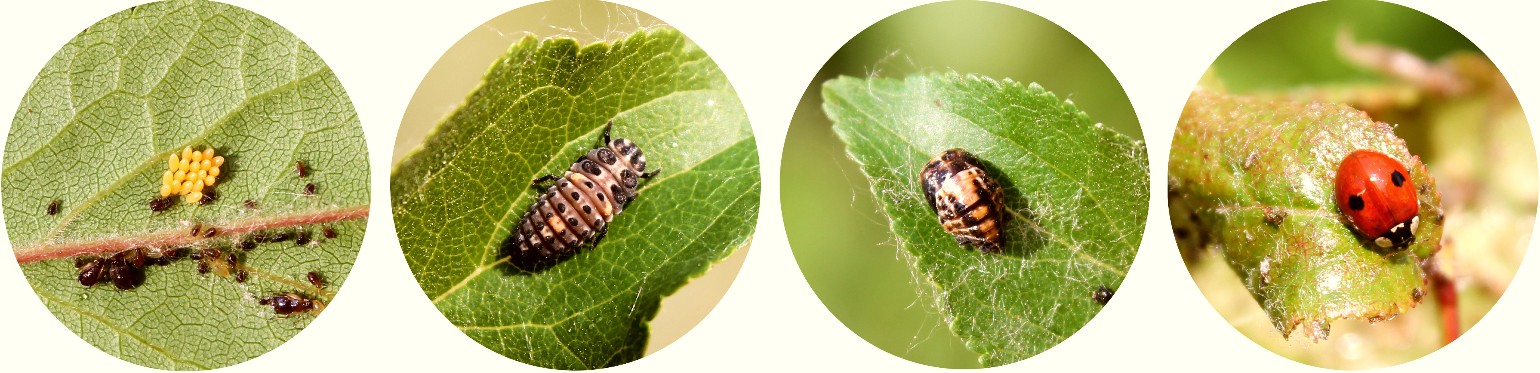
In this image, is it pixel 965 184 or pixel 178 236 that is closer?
pixel 965 184

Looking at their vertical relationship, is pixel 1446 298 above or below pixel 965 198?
below

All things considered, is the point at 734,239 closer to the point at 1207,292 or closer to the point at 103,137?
the point at 1207,292

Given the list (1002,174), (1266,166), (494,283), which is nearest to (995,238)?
(1002,174)

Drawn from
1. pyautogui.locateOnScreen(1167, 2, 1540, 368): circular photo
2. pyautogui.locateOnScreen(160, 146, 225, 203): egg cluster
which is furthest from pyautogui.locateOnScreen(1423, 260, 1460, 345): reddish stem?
pyautogui.locateOnScreen(160, 146, 225, 203): egg cluster

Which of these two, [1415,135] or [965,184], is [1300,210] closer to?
[1415,135]

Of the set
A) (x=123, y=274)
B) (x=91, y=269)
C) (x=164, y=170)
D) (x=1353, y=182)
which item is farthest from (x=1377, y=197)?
(x=91, y=269)

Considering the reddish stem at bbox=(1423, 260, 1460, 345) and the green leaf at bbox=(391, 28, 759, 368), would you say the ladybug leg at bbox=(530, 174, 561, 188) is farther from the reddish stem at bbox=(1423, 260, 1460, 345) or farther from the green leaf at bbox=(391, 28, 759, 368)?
the reddish stem at bbox=(1423, 260, 1460, 345)

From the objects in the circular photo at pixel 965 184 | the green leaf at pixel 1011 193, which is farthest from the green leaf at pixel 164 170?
the green leaf at pixel 1011 193

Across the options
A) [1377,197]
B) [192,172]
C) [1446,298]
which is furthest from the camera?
[192,172]
